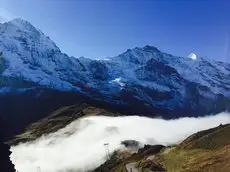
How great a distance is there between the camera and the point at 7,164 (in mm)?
102750

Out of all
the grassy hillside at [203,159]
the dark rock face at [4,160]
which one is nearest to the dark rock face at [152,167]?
the grassy hillside at [203,159]

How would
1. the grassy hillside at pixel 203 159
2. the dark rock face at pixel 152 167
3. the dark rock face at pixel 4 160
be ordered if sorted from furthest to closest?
the dark rock face at pixel 152 167
the grassy hillside at pixel 203 159
the dark rock face at pixel 4 160

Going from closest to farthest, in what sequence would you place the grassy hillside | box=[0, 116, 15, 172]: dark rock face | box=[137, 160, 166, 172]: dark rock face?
box=[0, 116, 15, 172]: dark rock face → the grassy hillside → box=[137, 160, 166, 172]: dark rock face

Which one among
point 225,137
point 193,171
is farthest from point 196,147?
point 193,171

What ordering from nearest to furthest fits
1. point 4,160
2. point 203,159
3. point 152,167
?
point 4,160 → point 203,159 → point 152,167

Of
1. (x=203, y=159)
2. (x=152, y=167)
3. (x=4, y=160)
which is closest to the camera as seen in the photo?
(x=4, y=160)

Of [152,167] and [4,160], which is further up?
[4,160]

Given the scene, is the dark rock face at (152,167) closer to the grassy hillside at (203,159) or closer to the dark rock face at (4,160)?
the grassy hillside at (203,159)

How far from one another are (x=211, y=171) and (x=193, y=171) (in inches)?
527

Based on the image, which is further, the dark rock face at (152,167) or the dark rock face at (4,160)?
the dark rock face at (152,167)

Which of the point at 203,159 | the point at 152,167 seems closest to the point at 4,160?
the point at 203,159

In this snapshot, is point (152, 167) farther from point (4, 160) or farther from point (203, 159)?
point (4, 160)

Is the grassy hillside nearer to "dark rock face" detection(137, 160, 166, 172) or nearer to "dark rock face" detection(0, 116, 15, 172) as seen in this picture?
"dark rock face" detection(137, 160, 166, 172)

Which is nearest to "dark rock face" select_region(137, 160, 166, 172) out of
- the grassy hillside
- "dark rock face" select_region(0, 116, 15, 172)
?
the grassy hillside
